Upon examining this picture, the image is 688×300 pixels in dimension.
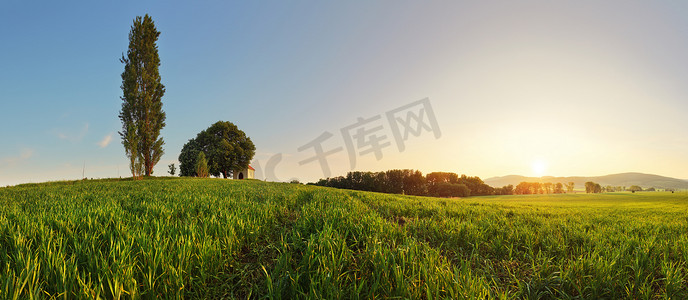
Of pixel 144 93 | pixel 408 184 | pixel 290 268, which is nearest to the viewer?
pixel 290 268

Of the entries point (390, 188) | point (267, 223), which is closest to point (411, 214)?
point (267, 223)

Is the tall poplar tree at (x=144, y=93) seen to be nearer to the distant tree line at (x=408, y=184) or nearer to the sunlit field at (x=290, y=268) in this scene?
the sunlit field at (x=290, y=268)

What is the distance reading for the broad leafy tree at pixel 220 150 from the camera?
42.9m

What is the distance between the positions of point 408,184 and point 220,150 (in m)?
58.2

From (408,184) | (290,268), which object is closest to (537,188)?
(408,184)

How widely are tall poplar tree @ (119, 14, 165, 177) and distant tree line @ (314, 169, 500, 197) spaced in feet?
155

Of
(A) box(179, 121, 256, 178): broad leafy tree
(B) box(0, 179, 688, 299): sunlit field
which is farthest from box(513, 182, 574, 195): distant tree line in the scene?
(B) box(0, 179, 688, 299): sunlit field

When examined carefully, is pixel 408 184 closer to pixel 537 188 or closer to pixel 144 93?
pixel 537 188

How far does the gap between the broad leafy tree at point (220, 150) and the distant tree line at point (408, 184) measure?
1251 inches

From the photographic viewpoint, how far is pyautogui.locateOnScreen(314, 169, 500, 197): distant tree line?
242 feet

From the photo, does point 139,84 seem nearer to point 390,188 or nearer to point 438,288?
point 438,288

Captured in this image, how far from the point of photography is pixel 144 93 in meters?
33.2

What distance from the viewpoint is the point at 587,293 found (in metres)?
2.52

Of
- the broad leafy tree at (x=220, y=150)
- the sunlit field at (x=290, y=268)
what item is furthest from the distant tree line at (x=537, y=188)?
the sunlit field at (x=290, y=268)
